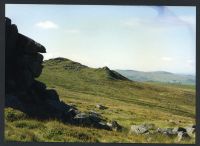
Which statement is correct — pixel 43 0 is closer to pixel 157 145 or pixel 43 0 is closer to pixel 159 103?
pixel 157 145

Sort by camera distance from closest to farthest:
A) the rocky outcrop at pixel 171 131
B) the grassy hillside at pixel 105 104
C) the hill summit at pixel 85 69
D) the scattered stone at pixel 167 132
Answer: the grassy hillside at pixel 105 104 < the rocky outcrop at pixel 171 131 < the scattered stone at pixel 167 132 < the hill summit at pixel 85 69

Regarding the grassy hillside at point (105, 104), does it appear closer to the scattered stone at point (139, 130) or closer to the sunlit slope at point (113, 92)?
the sunlit slope at point (113, 92)

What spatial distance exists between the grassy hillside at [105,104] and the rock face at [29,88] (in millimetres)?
835

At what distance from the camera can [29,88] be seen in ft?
77.0

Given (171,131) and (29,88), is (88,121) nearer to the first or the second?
(29,88)


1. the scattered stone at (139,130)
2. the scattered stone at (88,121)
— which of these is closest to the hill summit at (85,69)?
the scattered stone at (139,130)

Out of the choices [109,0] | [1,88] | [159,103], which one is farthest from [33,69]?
[159,103]

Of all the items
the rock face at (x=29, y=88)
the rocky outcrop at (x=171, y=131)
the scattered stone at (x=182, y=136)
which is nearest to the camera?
the scattered stone at (x=182, y=136)

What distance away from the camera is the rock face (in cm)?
2232

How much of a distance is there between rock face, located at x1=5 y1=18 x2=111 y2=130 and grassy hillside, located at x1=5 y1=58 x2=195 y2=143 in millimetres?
835

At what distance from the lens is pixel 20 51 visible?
24.1 meters

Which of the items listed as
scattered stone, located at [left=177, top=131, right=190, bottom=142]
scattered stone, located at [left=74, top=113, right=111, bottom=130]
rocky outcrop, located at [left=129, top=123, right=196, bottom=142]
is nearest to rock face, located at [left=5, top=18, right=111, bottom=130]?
scattered stone, located at [left=74, top=113, right=111, bottom=130]

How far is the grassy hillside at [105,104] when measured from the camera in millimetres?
20281

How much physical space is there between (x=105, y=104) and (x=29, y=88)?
48.9 ft
